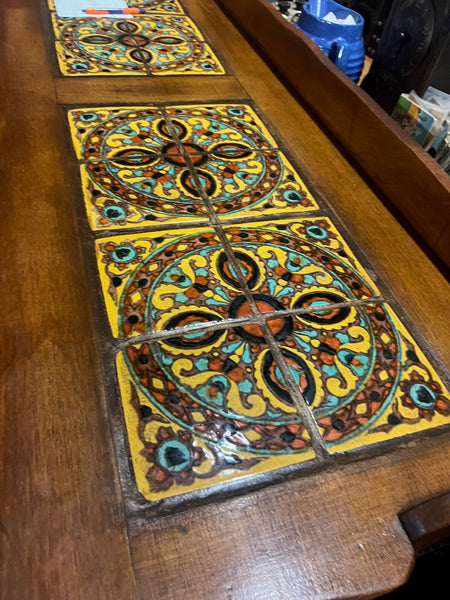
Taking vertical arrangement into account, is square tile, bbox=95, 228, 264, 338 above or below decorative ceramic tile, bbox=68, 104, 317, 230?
below

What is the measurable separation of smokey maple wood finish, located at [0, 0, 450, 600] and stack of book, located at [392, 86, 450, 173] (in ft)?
0.95

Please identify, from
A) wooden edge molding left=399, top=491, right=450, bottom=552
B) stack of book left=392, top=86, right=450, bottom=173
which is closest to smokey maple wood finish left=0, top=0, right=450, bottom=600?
wooden edge molding left=399, top=491, right=450, bottom=552

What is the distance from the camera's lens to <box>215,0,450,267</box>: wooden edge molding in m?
0.78

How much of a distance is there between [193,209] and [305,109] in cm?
45

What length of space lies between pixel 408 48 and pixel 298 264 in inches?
30.8

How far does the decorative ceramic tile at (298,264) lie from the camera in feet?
2.27

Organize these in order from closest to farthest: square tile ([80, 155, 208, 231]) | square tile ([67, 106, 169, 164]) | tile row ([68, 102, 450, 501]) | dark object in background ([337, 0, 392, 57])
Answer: tile row ([68, 102, 450, 501]) < square tile ([80, 155, 208, 231]) < square tile ([67, 106, 169, 164]) < dark object in background ([337, 0, 392, 57])

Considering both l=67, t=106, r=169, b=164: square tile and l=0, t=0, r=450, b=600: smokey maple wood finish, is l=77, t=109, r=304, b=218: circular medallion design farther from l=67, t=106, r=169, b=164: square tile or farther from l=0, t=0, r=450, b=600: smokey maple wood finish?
l=0, t=0, r=450, b=600: smokey maple wood finish

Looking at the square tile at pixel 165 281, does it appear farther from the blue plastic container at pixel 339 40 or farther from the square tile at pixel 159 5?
the square tile at pixel 159 5

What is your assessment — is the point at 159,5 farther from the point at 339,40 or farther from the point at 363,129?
the point at 363,129

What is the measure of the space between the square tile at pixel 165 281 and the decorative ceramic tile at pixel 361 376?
9cm

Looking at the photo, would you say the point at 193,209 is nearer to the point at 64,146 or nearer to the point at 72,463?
the point at 64,146

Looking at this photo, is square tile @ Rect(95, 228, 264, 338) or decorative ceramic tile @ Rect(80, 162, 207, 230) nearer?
square tile @ Rect(95, 228, 264, 338)

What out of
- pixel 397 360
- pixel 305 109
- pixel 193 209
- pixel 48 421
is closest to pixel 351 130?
pixel 305 109
